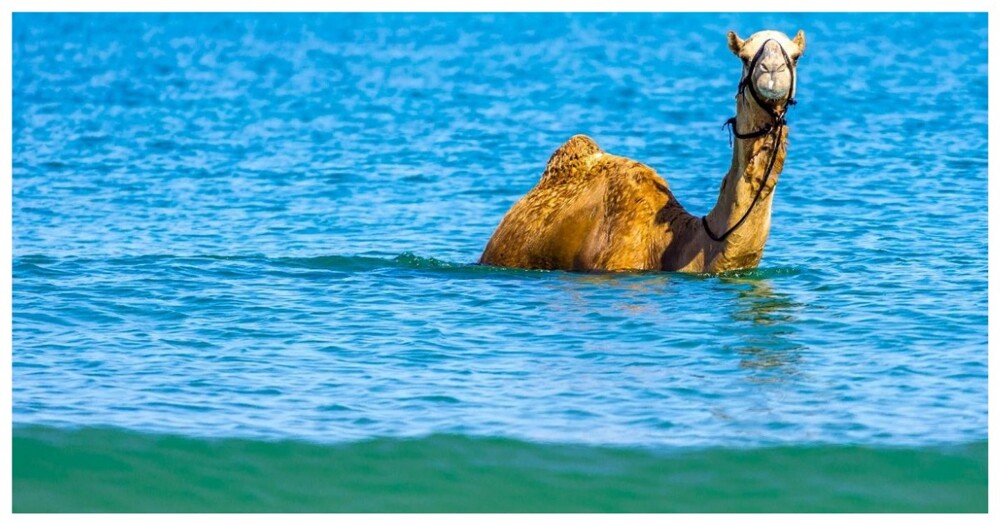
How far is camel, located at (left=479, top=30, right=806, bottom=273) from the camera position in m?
11.0

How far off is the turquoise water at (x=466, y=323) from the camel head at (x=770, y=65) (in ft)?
4.99

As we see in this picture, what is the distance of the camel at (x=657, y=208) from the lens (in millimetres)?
10961

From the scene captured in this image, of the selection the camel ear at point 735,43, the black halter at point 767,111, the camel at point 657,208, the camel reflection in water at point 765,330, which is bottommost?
the camel reflection in water at point 765,330

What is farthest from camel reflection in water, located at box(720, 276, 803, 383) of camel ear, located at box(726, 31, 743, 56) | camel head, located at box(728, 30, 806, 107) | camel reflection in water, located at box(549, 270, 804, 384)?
camel ear, located at box(726, 31, 743, 56)

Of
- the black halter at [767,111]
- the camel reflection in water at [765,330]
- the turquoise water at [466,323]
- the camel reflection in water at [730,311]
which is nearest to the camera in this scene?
the turquoise water at [466,323]

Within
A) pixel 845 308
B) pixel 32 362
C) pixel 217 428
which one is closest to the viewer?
pixel 217 428

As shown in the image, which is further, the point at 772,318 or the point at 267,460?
the point at 772,318

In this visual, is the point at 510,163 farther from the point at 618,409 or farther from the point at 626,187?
the point at 618,409

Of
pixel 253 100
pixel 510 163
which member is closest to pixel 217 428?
pixel 510 163

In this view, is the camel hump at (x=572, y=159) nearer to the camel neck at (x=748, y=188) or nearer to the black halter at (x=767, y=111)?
the camel neck at (x=748, y=188)

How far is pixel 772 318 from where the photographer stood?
450 inches

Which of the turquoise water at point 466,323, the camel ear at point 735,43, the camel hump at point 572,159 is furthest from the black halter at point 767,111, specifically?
the camel hump at point 572,159

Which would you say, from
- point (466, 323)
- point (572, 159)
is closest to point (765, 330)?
point (466, 323)

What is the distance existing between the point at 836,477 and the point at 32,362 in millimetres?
5173
